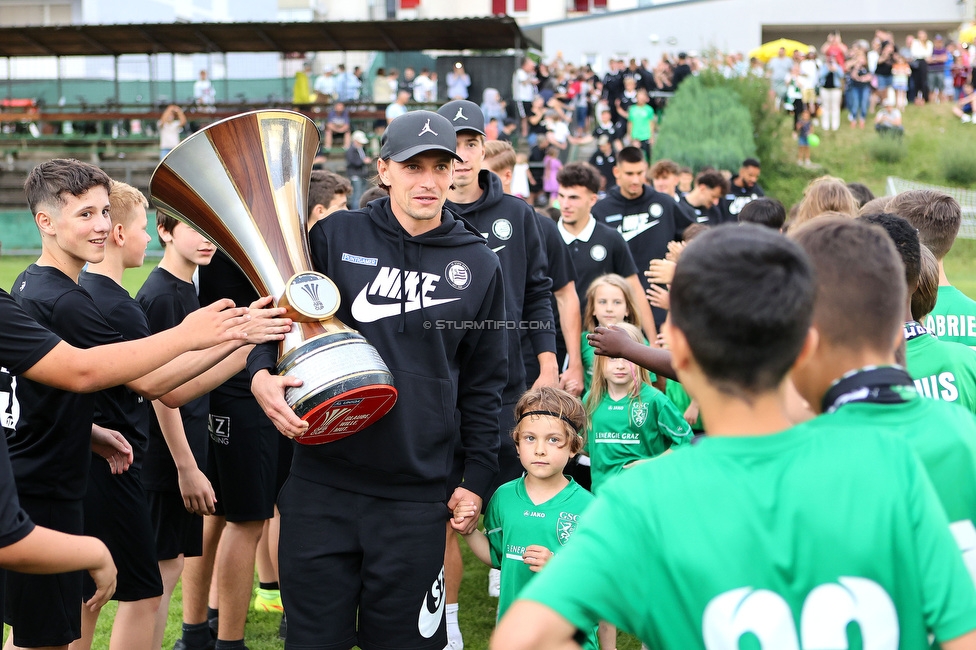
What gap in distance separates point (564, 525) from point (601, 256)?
316cm

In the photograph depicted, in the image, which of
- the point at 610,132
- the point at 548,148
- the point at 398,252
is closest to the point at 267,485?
the point at 398,252

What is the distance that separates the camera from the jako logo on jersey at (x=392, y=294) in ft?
11.5

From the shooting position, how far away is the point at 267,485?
491 cm

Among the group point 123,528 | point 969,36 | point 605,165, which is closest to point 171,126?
point 605,165

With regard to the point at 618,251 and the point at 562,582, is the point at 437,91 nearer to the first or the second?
the point at 618,251

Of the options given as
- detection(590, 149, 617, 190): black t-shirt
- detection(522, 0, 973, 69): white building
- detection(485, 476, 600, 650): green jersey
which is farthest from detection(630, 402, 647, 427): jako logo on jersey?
detection(522, 0, 973, 69): white building

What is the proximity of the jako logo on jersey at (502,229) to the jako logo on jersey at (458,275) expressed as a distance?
5.28 ft

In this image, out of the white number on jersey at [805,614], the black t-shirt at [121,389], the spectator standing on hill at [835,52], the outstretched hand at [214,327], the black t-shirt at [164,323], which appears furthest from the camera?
the spectator standing on hill at [835,52]

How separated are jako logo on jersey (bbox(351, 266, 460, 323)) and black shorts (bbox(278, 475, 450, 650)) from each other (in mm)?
675

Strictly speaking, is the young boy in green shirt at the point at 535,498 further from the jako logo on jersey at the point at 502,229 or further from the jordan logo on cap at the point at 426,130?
the jordan logo on cap at the point at 426,130

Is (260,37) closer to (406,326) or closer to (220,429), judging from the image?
(220,429)

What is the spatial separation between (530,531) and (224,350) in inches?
65.1

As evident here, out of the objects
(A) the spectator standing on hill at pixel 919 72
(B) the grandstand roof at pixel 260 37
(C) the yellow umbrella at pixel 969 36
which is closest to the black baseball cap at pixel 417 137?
(B) the grandstand roof at pixel 260 37

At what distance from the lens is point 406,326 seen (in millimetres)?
3525
